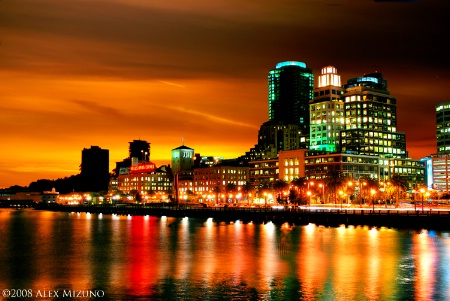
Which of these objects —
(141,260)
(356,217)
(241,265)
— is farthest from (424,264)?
(356,217)

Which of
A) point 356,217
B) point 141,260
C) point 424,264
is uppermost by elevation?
point 356,217

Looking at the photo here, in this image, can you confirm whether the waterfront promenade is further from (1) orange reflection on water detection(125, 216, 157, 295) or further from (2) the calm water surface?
(1) orange reflection on water detection(125, 216, 157, 295)

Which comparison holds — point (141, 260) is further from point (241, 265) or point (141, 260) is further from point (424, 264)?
point (424, 264)

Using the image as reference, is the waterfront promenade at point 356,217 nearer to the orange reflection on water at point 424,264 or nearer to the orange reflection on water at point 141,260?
the orange reflection on water at point 424,264

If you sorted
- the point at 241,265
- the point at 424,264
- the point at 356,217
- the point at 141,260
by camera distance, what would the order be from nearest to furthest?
the point at 424,264 → the point at 241,265 → the point at 141,260 → the point at 356,217

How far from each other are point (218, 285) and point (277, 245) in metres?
38.0

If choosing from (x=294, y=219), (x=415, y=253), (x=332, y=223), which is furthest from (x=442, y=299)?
(x=294, y=219)

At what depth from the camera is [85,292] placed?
193 feet

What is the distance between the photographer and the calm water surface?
57.5m

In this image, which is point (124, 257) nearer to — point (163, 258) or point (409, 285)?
point (163, 258)

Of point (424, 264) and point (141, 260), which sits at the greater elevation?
point (424, 264)

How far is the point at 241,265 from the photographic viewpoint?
75688 mm

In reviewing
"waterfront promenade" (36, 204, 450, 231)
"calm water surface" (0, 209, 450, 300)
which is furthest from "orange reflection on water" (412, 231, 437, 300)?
"waterfront promenade" (36, 204, 450, 231)

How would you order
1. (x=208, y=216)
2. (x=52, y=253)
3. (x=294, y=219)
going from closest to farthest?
(x=52, y=253) → (x=294, y=219) → (x=208, y=216)
